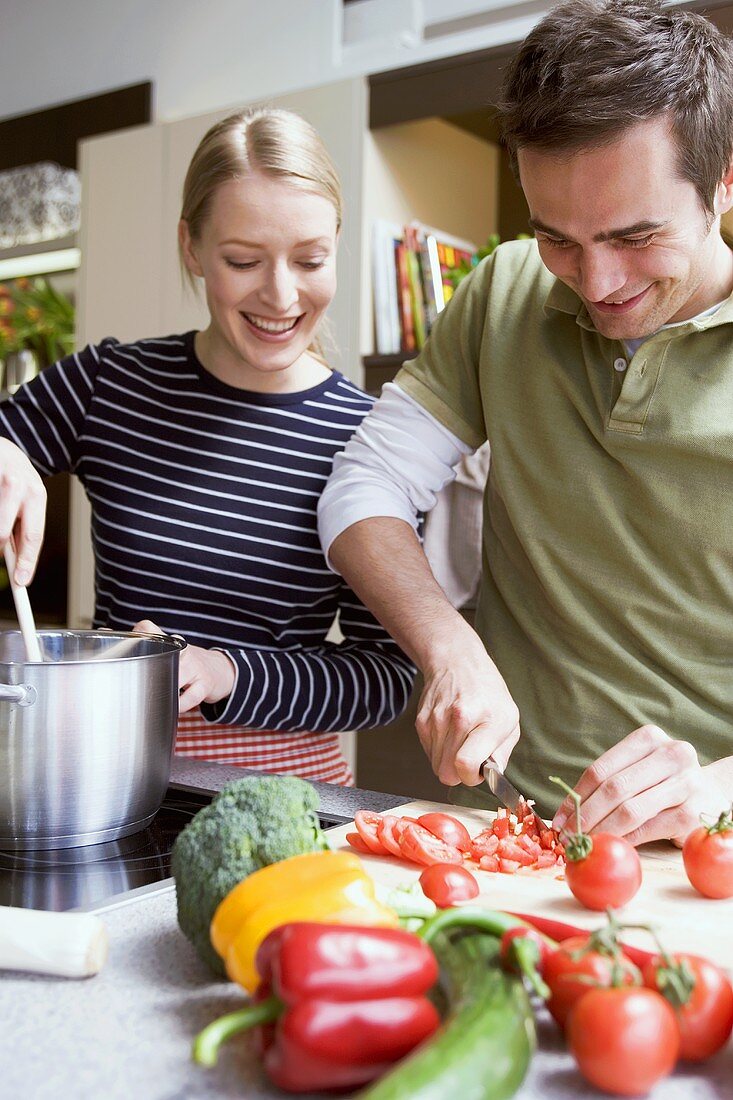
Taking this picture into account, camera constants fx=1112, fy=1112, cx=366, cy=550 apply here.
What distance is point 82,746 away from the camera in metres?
0.95

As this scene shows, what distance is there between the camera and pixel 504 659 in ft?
4.73

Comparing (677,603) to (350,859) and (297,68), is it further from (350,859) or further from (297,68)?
(297,68)

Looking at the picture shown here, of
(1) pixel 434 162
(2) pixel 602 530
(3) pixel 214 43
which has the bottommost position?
(2) pixel 602 530

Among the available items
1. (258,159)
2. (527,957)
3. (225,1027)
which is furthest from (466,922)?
(258,159)

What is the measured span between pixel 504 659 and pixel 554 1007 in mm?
787

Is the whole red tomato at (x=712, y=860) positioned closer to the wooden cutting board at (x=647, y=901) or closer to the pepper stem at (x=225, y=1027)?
the wooden cutting board at (x=647, y=901)

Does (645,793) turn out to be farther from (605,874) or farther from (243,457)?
(243,457)

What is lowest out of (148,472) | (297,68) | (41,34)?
Result: (148,472)

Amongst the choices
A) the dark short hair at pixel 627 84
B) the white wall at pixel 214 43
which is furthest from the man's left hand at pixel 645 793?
the white wall at pixel 214 43

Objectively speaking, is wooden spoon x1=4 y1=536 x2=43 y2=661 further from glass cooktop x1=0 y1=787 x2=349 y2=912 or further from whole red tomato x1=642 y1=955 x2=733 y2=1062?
whole red tomato x1=642 y1=955 x2=733 y2=1062

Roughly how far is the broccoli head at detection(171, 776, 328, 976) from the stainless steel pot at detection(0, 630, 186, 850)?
0.60 ft

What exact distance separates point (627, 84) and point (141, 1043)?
3.25ft

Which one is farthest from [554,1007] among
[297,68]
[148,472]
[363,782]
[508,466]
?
[297,68]

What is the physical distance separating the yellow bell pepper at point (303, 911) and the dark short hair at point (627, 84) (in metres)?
0.80
